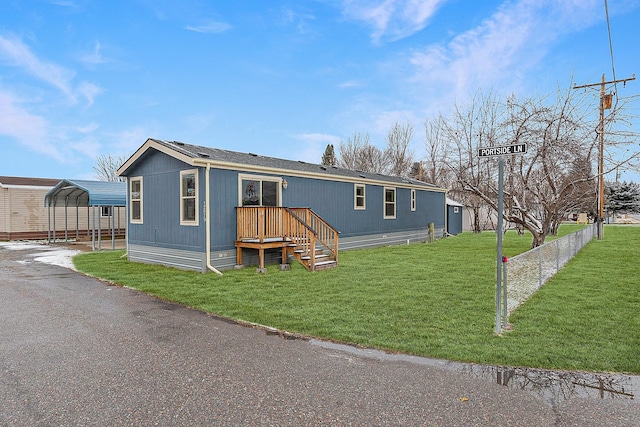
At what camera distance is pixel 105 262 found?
1116cm

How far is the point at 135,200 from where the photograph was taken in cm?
1134

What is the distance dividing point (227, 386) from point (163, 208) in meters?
7.95

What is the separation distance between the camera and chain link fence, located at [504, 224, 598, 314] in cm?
541

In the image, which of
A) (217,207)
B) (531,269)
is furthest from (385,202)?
(531,269)

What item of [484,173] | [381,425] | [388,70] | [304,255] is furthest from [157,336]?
[388,70]

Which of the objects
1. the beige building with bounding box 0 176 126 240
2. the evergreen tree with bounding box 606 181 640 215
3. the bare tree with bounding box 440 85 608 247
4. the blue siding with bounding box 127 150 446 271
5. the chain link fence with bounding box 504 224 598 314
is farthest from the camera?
the evergreen tree with bounding box 606 181 640 215

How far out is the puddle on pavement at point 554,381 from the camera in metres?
3.13

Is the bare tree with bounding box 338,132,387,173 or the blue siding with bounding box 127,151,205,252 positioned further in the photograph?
the bare tree with bounding box 338,132,387,173

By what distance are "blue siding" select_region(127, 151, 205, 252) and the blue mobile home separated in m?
0.02

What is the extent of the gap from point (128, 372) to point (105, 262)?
882cm

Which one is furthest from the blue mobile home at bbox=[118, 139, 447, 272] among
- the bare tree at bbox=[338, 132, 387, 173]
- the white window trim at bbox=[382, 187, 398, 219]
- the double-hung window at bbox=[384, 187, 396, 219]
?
the bare tree at bbox=[338, 132, 387, 173]

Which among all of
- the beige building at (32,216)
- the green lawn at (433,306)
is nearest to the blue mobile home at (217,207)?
the green lawn at (433,306)

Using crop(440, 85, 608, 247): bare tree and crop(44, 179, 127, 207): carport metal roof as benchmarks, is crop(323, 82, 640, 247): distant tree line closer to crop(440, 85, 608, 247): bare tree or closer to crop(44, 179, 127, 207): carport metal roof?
crop(440, 85, 608, 247): bare tree

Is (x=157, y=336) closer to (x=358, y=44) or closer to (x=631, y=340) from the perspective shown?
(x=631, y=340)
